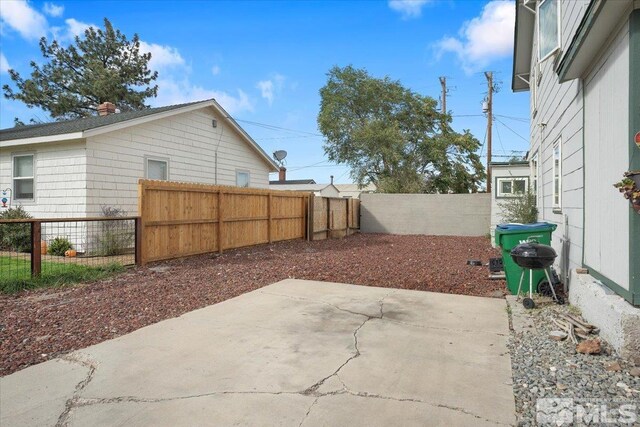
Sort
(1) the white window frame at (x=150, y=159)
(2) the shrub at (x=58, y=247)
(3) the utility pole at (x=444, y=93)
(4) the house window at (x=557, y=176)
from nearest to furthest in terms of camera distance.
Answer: (4) the house window at (x=557, y=176) → (2) the shrub at (x=58, y=247) → (1) the white window frame at (x=150, y=159) → (3) the utility pole at (x=444, y=93)

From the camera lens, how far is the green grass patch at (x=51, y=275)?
19.9 ft

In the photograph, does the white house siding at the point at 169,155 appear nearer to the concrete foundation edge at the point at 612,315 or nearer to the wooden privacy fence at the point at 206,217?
the wooden privacy fence at the point at 206,217

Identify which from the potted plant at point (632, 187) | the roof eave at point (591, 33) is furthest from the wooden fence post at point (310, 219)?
the potted plant at point (632, 187)

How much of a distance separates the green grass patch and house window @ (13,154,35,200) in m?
3.52

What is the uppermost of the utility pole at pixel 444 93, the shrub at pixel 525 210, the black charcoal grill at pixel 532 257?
the utility pole at pixel 444 93

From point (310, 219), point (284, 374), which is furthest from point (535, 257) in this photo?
point (310, 219)

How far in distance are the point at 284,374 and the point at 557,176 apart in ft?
20.1

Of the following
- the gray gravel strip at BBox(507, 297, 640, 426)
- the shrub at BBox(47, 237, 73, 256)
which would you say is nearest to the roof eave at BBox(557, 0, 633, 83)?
the gray gravel strip at BBox(507, 297, 640, 426)

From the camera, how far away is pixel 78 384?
3.03 metres

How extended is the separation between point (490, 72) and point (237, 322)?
23.6 metres

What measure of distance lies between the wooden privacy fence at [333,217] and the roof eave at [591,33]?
10.3 meters

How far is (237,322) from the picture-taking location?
458cm

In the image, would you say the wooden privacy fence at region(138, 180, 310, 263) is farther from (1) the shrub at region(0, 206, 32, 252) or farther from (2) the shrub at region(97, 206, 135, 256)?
(1) the shrub at region(0, 206, 32, 252)

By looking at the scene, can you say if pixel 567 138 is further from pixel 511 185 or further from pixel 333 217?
pixel 333 217
